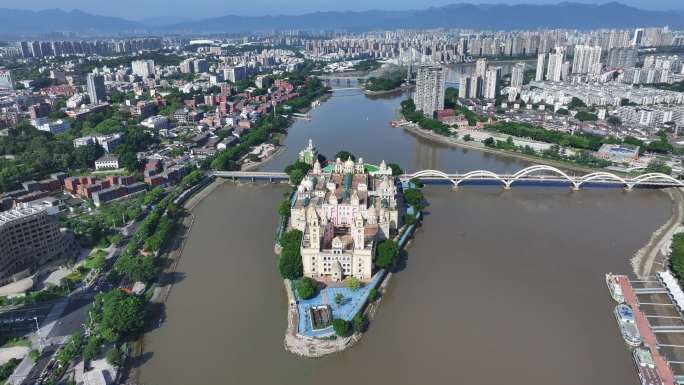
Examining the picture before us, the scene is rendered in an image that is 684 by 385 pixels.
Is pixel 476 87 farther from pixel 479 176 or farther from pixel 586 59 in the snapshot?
pixel 479 176

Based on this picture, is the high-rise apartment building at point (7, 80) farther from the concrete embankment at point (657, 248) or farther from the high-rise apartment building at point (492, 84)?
the concrete embankment at point (657, 248)

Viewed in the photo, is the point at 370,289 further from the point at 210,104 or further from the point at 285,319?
the point at 210,104

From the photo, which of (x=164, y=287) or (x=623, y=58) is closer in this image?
(x=164, y=287)

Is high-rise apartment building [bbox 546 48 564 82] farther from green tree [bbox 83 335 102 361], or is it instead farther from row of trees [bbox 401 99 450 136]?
green tree [bbox 83 335 102 361]

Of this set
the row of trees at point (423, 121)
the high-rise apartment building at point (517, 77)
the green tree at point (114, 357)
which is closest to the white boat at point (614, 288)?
the green tree at point (114, 357)

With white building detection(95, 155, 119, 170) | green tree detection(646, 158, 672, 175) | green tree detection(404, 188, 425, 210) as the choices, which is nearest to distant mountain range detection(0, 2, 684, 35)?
green tree detection(646, 158, 672, 175)

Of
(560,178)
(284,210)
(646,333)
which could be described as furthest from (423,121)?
(646,333)
